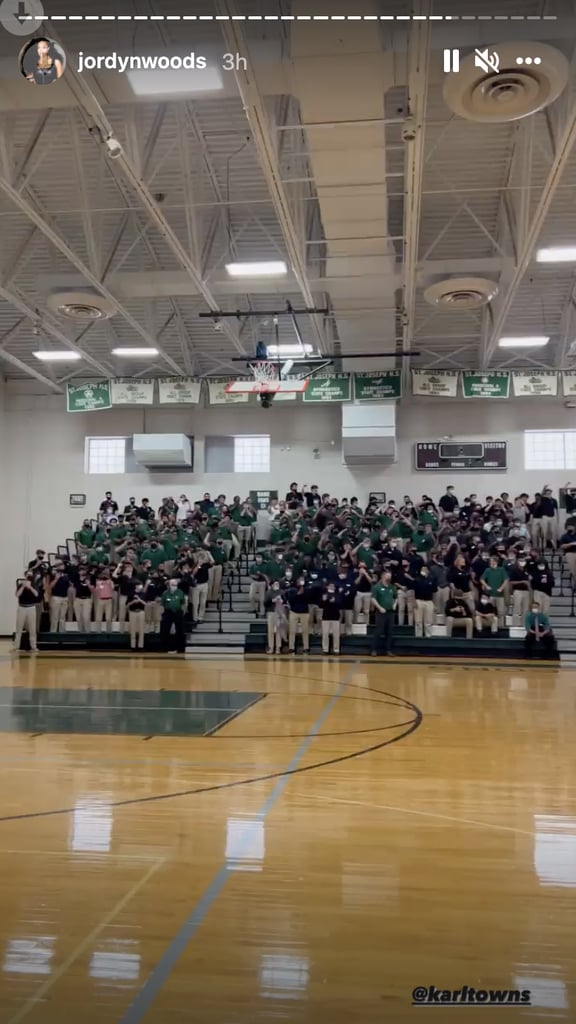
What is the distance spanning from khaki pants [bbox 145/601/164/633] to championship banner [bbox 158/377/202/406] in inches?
268

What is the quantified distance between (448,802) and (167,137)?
37.9ft

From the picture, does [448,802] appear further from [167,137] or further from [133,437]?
[133,437]

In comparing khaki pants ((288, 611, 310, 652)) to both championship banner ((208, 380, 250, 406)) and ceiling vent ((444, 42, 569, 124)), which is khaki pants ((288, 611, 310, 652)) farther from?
ceiling vent ((444, 42, 569, 124))

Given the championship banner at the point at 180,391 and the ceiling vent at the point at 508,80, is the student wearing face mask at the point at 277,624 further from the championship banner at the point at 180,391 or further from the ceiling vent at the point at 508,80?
the ceiling vent at the point at 508,80

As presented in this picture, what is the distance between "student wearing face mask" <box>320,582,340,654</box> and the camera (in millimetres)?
15656

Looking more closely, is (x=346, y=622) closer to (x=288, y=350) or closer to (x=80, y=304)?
(x=80, y=304)

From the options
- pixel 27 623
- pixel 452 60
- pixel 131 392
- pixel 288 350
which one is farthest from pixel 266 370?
pixel 452 60

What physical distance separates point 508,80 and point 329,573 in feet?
35.0

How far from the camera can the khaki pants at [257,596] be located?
1827 cm

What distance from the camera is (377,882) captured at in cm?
403

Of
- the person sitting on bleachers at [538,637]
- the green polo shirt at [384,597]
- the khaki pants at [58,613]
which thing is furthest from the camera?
the khaki pants at [58,613]

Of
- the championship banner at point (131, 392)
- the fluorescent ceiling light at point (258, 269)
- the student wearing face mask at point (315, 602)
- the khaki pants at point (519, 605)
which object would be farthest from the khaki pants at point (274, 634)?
the championship banner at point (131, 392)

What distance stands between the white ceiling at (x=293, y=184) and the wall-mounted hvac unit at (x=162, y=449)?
337 centimetres

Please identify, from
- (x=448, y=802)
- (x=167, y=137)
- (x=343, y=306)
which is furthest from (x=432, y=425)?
(x=448, y=802)
